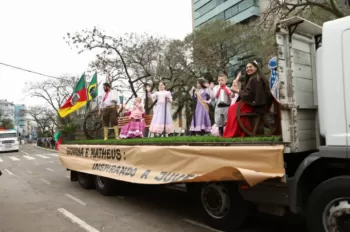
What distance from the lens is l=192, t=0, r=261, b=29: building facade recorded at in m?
42.6

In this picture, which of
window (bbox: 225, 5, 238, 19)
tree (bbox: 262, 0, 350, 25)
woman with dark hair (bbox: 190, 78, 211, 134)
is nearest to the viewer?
woman with dark hair (bbox: 190, 78, 211, 134)

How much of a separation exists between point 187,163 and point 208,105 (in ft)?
13.8

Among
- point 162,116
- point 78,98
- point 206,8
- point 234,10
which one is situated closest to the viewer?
point 162,116

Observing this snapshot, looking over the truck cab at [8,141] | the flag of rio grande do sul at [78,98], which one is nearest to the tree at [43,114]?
the truck cab at [8,141]

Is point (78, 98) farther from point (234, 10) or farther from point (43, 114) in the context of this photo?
point (43, 114)

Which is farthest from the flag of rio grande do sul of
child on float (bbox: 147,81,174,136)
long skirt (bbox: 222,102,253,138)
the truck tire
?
the truck tire

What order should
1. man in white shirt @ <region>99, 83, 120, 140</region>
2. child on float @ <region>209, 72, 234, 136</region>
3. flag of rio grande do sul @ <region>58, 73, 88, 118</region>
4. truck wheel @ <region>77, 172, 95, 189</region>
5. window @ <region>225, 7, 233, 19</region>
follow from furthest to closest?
1. window @ <region>225, 7, 233, 19</region>
2. flag of rio grande do sul @ <region>58, 73, 88, 118</region>
3. man in white shirt @ <region>99, 83, 120, 140</region>
4. truck wheel @ <region>77, 172, 95, 189</region>
5. child on float @ <region>209, 72, 234, 136</region>

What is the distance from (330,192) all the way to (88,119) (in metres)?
9.08

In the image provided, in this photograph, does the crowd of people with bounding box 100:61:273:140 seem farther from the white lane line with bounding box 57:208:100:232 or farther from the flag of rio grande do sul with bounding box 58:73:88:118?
the white lane line with bounding box 57:208:100:232

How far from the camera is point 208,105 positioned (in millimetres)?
9141

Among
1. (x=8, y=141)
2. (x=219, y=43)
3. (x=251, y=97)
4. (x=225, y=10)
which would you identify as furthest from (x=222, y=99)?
(x=225, y=10)

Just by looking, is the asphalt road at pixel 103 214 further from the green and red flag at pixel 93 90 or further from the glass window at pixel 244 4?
the glass window at pixel 244 4

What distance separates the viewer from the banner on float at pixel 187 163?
13.2ft

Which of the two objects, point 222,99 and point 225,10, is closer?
point 222,99
